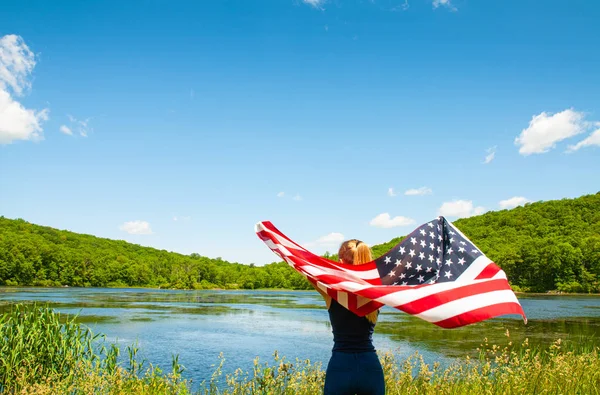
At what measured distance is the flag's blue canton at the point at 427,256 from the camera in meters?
4.09

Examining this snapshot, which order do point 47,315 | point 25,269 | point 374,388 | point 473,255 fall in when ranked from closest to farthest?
point 374,388
point 473,255
point 47,315
point 25,269

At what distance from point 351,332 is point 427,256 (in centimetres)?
125

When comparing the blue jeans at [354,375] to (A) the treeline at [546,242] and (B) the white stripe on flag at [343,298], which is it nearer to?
(B) the white stripe on flag at [343,298]

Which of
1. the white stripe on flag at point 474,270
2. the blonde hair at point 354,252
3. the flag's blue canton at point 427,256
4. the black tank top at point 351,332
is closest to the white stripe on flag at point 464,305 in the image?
the white stripe on flag at point 474,270

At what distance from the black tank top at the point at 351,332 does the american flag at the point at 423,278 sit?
7cm

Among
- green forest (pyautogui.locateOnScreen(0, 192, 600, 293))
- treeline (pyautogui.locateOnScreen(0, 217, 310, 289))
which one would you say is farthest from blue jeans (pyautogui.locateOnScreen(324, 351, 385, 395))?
treeline (pyautogui.locateOnScreen(0, 217, 310, 289))

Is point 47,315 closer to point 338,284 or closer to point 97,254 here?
point 338,284

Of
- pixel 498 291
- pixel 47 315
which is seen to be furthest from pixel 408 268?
pixel 47 315

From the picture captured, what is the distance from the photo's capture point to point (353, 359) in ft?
10.5

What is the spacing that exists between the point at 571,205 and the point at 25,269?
110 meters

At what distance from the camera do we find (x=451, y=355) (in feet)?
56.3

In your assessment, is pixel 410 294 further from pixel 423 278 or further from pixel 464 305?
pixel 423 278

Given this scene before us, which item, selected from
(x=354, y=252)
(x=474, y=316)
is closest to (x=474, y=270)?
(x=474, y=316)

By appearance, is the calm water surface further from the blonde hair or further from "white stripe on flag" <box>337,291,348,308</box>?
"white stripe on flag" <box>337,291,348,308</box>
